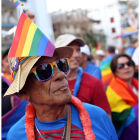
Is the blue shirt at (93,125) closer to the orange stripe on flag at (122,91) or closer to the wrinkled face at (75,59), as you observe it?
the wrinkled face at (75,59)

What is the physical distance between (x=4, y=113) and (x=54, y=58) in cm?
121

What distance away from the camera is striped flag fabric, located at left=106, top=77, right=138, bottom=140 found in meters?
2.86

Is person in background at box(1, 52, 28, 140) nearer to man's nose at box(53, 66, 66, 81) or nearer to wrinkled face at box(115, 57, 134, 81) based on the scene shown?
man's nose at box(53, 66, 66, 81)

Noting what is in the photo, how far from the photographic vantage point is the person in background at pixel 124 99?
2.88 metres

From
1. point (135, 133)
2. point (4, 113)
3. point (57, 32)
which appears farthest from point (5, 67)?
point (57, 32)

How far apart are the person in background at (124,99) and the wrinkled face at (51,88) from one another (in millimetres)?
1674

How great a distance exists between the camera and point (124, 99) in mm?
3049

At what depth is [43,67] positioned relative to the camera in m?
1.53

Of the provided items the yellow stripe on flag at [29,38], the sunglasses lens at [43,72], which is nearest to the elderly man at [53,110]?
the sunglasses lens at [43,72]

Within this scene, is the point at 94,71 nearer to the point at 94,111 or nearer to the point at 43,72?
the point at 94,111

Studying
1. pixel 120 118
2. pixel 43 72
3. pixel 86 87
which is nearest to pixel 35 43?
pixel 43 72

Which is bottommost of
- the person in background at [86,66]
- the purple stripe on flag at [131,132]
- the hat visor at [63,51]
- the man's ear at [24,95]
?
the purple stripe on flag at [131,132]

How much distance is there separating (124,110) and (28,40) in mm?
2109

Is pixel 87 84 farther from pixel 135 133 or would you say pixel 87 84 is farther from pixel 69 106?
pixel 135 133
